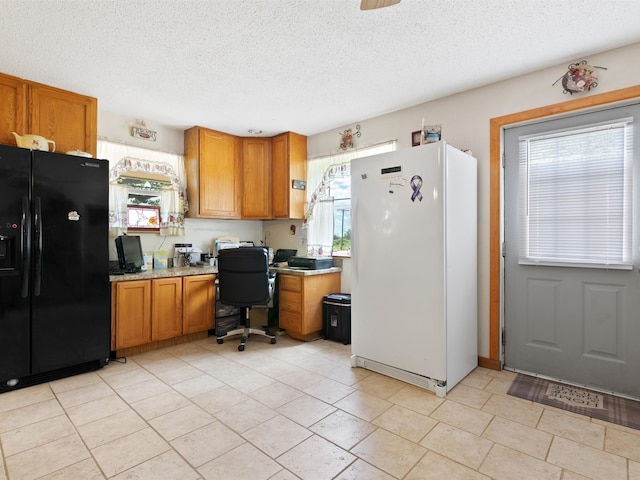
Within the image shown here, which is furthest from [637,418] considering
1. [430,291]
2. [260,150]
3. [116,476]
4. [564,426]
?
[260,150]

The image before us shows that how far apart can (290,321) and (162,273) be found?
1462mm

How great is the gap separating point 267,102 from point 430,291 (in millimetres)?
2380

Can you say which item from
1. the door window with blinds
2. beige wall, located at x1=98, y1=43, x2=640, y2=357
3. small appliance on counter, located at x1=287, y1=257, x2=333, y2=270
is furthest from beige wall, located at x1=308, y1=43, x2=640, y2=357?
small appliance on counter, located at x1=287, y1=257, x2=333, y2=270

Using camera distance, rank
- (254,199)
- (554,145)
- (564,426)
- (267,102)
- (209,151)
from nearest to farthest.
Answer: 1. (564,426)
2. (554,145)
3. (267,102)
4. (209,151)
5. (254,199)

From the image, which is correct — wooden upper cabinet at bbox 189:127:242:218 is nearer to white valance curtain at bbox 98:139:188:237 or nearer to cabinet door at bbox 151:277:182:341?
white valance curtain at bbox 98:139:188:237

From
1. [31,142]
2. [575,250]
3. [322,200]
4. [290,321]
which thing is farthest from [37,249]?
[575,250]

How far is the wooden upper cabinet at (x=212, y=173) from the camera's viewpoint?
13.6ft

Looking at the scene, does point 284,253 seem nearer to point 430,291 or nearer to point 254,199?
point 254,199

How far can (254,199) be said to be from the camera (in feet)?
15.1

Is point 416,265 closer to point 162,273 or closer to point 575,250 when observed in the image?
point 575,250

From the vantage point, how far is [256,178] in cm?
461

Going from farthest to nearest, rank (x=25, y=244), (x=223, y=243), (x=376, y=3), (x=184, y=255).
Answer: (x=223, y=243)
(x=184, y=255)
(x=25, y=244)
(x=376, y=3)

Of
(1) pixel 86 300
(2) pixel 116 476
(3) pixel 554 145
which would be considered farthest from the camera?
(1) pixel 86 300

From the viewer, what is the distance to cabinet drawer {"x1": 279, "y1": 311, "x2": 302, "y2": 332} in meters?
3.80
